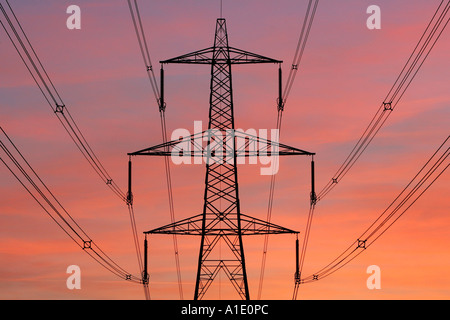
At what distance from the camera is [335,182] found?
192 feet

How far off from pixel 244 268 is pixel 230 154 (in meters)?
6.68

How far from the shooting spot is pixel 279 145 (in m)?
54.2

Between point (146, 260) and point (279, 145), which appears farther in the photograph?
point (146, 260)

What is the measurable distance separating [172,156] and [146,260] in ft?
30.7
